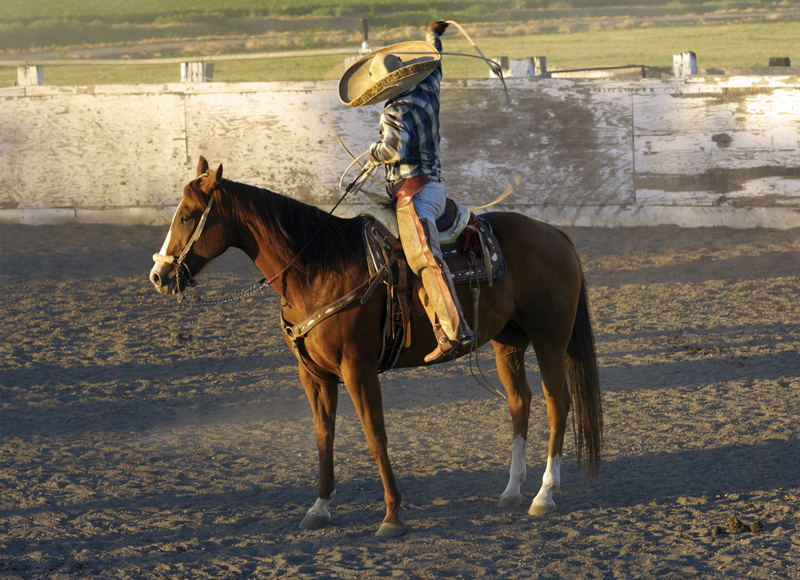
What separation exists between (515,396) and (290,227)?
1.68 meters

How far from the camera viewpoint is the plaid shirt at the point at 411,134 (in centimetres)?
397

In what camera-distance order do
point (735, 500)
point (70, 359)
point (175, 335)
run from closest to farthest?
point (735, 500), point (70, 359), point (175, 335)

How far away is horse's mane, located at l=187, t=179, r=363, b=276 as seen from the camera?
407 cm

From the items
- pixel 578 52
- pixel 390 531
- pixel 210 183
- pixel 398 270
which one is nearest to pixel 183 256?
pixel 210 183

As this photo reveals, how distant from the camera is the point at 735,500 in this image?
4.34m

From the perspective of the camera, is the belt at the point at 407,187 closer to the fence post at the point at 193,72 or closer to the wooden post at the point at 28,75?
the fence post at the point at 193,72

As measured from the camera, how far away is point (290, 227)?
4133 mm

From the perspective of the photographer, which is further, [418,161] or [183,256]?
[418,161]

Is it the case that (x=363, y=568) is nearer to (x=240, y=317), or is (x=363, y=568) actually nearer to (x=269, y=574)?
(x=269, y=574)

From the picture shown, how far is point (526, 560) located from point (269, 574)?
1.23 m

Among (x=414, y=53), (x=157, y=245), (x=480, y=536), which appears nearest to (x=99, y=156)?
(x=157, y=245)

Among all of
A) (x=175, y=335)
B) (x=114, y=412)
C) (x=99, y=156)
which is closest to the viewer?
(x=114, y=412)

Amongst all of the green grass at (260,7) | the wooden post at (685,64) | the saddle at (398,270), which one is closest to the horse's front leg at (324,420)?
the saddle at (398,270)

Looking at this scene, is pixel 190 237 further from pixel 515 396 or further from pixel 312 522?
pixel 515 396
